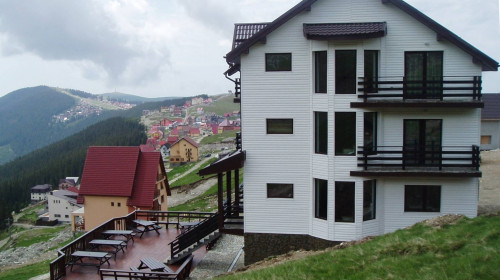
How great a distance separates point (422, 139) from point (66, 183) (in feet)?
463

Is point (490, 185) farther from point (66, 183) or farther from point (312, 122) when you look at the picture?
point (66, 183)

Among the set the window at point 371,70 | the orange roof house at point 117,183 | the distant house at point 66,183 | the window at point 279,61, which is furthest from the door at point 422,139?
the distant house at point 66,183

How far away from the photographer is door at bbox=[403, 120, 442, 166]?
1791cm

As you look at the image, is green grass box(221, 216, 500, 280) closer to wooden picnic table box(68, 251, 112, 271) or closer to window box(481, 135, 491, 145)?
wooden picnic table box(68, 251, 112, 271)

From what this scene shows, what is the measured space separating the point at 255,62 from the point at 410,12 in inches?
257

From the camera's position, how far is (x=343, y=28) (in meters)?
17.3

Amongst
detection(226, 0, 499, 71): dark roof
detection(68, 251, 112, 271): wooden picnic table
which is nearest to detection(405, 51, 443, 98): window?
Answer: detection(226, 0, 499, 71): dark roof

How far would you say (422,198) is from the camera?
18.1 m

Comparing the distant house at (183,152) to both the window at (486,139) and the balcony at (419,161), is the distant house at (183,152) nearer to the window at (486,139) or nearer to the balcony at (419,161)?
the window at (486,139)

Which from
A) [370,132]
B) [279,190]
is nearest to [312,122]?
[370,132]

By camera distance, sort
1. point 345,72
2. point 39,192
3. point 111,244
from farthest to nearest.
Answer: point 39,192
point 111,244
point 345,72

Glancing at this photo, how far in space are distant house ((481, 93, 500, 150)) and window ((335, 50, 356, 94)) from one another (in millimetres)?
30361

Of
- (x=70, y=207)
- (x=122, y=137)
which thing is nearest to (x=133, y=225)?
(x=70, y=207)

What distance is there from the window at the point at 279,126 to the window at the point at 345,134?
2013 mm
